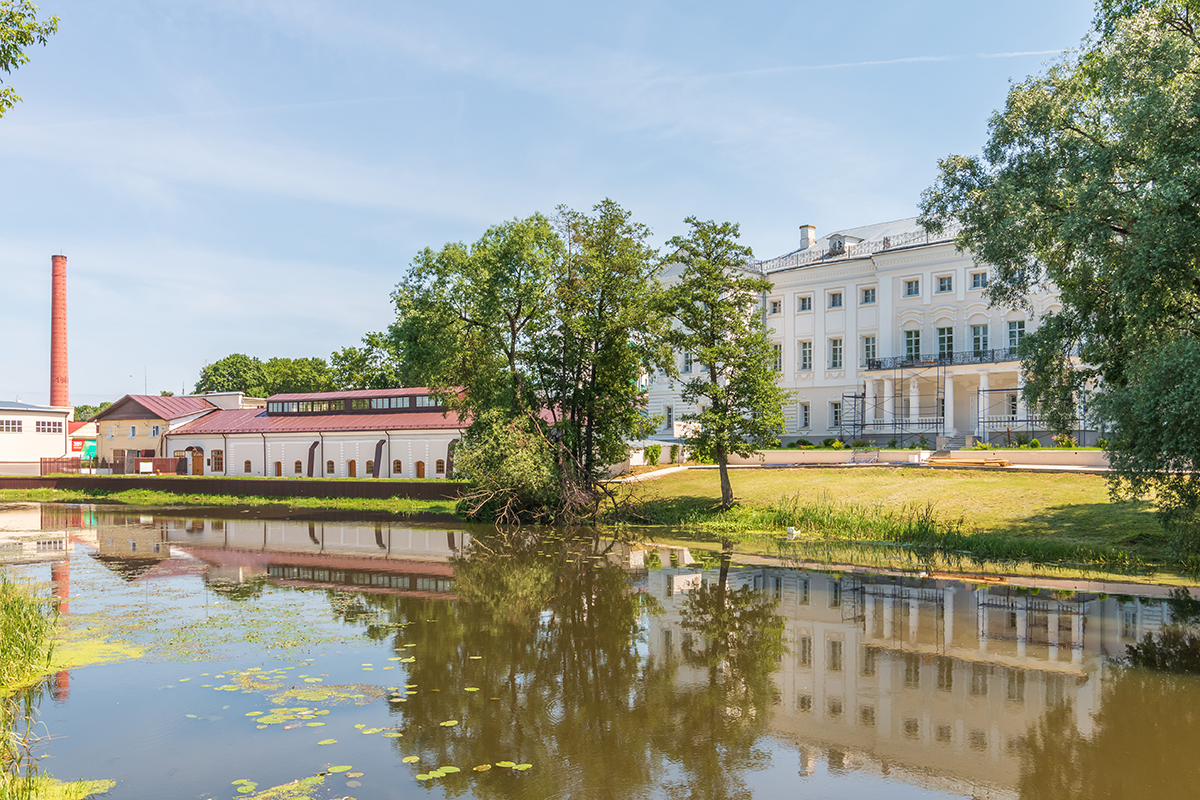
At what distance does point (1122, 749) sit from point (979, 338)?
43.3 meters

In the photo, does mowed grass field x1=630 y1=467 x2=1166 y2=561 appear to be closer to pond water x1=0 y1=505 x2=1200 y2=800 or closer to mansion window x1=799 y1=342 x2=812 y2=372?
pond water x1=0 y1=505 x2=1200 y2=800

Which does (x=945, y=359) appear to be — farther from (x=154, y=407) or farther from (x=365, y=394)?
(x=154, y=407)

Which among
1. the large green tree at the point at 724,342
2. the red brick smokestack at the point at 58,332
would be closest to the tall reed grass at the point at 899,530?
the large green tree at the point at 724,342

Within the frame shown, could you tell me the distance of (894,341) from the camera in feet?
164

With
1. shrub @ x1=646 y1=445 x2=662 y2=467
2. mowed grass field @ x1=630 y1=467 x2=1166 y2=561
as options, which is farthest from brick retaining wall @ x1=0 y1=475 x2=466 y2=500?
shrub @ x1=646 y1=445 x2=662 y2=467

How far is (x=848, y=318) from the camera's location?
51969mm

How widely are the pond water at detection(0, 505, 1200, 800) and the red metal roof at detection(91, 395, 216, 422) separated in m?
49.4

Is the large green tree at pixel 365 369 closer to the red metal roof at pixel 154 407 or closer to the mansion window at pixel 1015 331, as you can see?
the red metal roof at pixel 154 407

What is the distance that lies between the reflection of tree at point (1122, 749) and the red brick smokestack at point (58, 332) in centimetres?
7585

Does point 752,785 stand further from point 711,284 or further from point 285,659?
point 711,284

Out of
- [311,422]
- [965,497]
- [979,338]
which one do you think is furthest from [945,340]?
[311,422]

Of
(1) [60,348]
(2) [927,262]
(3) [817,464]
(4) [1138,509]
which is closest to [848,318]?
(2) [927,262]

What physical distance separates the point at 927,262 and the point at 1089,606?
37760 mm

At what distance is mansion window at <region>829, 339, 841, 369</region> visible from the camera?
52812 mm
